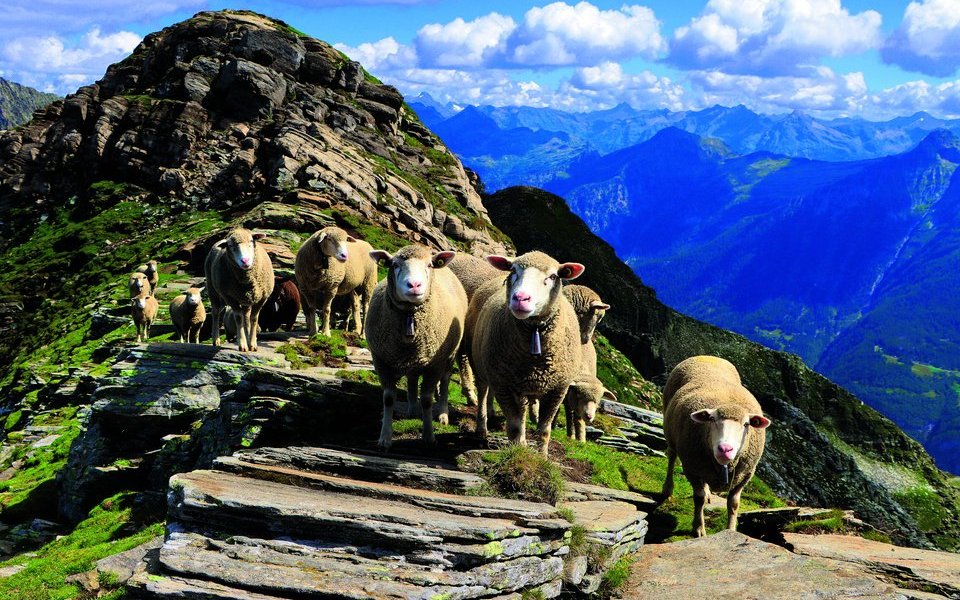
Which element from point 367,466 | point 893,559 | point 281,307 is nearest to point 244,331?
point 281,307

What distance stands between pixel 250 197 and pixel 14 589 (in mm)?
44530

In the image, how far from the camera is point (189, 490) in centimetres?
972

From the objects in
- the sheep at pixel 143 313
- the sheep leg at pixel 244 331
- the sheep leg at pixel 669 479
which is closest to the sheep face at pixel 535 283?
the sheep leg at pixel 669 479

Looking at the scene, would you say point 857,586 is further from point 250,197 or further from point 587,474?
point 250,197

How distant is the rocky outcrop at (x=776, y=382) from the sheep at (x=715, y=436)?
5594 centimetres

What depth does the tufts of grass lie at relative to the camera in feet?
36.1

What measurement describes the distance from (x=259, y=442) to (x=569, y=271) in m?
7.39

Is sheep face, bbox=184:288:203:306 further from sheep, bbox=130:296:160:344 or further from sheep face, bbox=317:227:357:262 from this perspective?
sheep face, bbox=317:227:357:262

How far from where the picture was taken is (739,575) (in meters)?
10.1

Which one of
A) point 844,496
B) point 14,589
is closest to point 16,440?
point 14,589

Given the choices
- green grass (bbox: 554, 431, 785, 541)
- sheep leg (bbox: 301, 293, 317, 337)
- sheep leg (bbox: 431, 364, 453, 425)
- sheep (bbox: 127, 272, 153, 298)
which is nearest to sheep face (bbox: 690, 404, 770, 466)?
green grass (bbox: 554, 431, 785, 541)

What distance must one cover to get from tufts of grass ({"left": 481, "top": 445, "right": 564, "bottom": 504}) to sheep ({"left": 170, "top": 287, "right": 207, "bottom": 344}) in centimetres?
1826

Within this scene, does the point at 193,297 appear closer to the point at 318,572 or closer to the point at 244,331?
the point at 244,331

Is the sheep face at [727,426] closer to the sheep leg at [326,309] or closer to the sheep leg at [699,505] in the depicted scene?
the sheep leg at [699,505]
